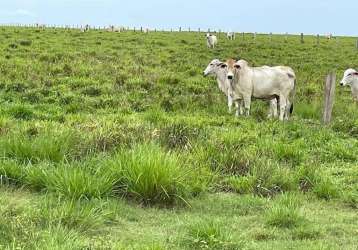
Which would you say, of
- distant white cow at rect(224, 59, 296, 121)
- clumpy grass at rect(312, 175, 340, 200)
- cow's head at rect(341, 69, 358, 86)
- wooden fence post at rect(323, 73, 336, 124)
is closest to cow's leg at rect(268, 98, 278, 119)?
distant white cow at rect(224, 59, 296, 121)

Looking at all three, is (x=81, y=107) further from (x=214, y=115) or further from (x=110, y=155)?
(x=110, y=155)

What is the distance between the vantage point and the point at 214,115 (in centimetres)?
1430

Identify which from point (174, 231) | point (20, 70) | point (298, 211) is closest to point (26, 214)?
point (174, 231)

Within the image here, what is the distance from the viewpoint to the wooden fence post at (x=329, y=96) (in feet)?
42.9

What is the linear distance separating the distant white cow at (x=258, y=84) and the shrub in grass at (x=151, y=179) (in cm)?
804

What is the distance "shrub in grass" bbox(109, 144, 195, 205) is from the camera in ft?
22.6

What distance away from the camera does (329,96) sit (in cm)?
1327

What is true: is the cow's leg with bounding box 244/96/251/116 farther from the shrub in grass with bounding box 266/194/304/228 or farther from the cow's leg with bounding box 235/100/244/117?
the shrub in grass with bounding box 266/194/304/228

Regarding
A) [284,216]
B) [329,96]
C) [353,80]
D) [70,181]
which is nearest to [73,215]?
[70,181]

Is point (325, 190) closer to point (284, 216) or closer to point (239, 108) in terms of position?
point (284, 216)

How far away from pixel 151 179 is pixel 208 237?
1533mm

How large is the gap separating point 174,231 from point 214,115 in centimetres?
845

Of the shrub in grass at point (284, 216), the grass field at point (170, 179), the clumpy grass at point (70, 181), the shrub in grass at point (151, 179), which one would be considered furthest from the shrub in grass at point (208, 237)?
the clumpy grass at point (70, 181)

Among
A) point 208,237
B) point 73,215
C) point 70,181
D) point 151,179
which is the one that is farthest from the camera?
point 151,179
